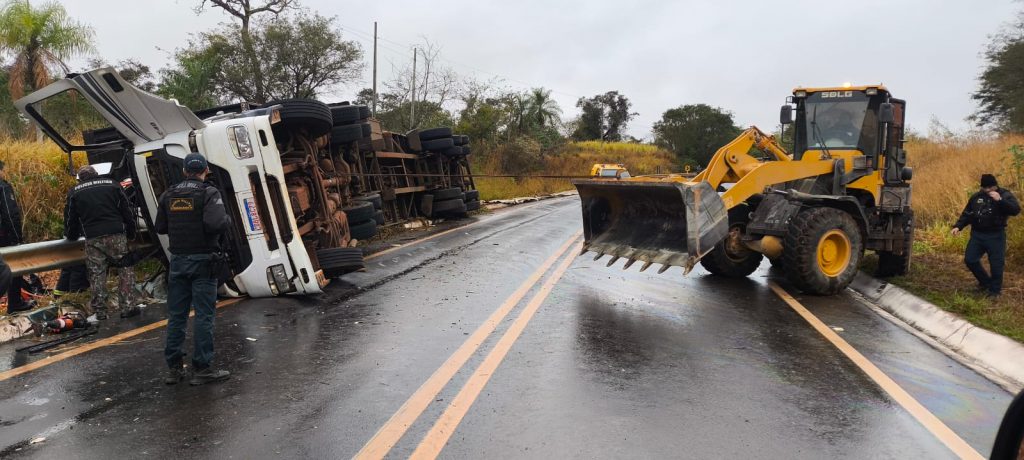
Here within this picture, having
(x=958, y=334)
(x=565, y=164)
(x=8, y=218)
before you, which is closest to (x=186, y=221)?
(x=8, y=218)

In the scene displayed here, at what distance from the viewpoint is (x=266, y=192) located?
7.57 meters

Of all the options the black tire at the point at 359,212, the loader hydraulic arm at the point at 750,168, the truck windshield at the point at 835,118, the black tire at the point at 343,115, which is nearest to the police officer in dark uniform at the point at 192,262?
the black tire at the point at 359,212

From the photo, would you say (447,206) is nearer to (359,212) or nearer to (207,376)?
(359,212)

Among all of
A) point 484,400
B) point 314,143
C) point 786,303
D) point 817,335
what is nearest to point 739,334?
point 817,335

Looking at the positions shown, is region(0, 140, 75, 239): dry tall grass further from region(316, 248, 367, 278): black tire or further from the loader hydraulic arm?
the loader hydraulic arm

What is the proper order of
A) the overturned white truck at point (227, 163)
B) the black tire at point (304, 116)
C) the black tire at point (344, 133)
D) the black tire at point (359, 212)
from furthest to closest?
the black tire at point (344, 133) → the black tire at point (359, 212) → the black tire at point (304, 116) → the overturned white truck at point (227, 163)

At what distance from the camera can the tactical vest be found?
5215mm

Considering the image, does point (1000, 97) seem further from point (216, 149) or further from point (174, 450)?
point (174, 450)

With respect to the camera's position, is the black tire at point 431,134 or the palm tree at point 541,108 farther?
the palm tree at point 541,108

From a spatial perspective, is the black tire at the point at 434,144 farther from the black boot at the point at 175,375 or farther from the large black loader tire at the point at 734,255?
the black boot at the point at 175,375

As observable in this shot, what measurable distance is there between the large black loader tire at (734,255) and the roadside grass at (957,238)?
1916mm

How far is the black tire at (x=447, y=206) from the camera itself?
18.7 m

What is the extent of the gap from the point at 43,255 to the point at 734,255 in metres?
8.78

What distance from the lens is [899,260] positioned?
971 centimetres
